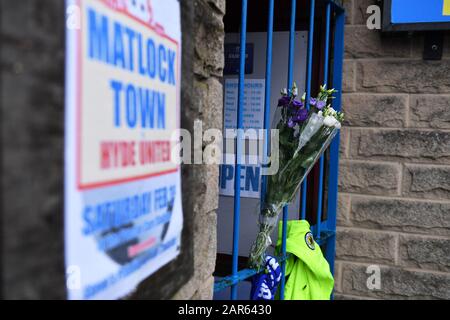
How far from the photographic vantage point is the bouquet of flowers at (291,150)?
6.15 feet

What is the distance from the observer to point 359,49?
2682 mm


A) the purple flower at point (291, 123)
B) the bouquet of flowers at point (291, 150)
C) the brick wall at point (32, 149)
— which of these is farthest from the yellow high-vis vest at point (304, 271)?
the brick wall at point (32, 149)

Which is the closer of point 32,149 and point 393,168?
point 32,149

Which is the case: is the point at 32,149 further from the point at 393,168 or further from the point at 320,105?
the point at 393,168

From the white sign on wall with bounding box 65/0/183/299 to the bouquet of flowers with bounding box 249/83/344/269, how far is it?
887 mm

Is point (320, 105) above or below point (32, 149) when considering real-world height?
above

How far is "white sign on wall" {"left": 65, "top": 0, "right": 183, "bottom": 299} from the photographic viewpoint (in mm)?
731

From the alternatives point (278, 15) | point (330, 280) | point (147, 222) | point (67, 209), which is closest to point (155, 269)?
point (147, 222)

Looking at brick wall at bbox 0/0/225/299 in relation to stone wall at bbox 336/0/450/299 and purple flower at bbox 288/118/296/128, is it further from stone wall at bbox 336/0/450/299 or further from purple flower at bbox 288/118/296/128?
stone wall at bbox 336/0/450/299

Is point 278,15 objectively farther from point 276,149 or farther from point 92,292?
point 92,292

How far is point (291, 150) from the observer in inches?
75.4

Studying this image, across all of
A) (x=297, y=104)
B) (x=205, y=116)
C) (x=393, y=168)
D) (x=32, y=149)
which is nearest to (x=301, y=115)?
(x=297, y=104)

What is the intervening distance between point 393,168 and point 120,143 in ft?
7.00

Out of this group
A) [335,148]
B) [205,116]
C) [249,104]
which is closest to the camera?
[205,116]
